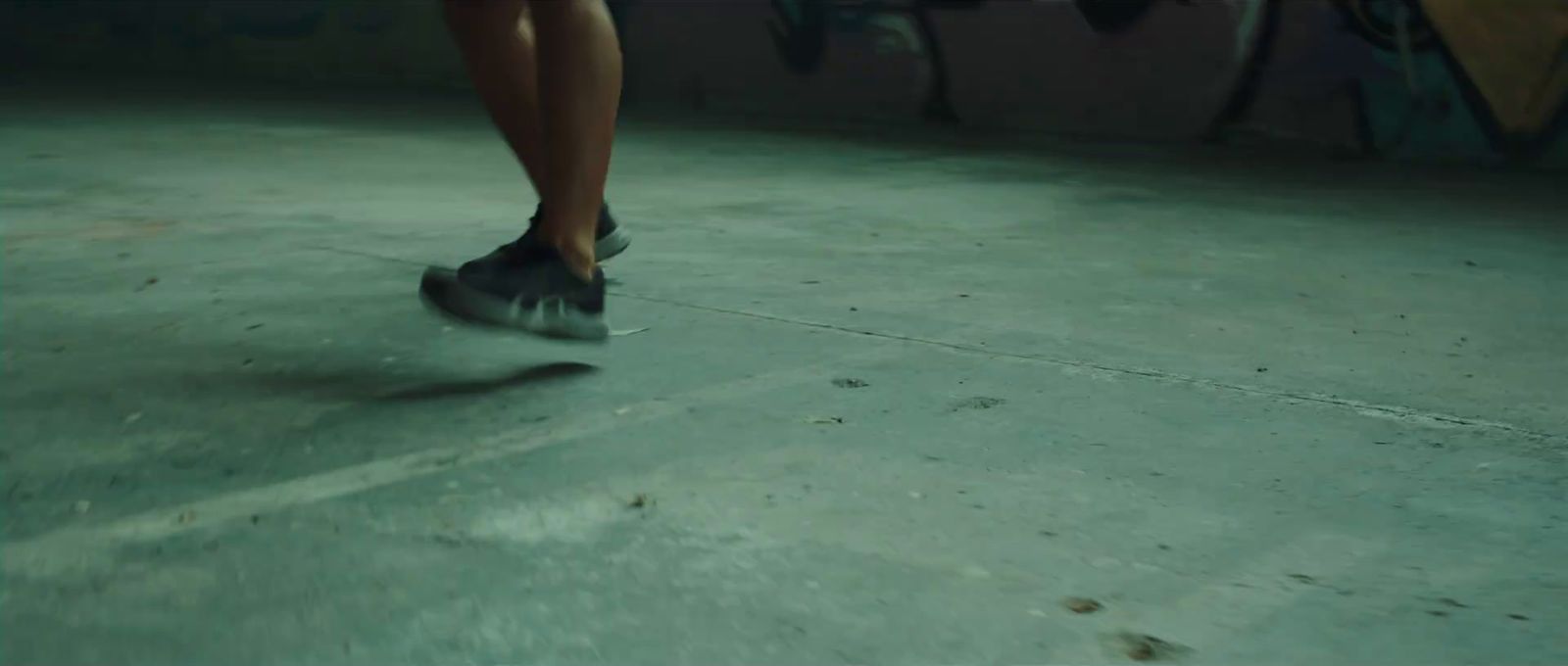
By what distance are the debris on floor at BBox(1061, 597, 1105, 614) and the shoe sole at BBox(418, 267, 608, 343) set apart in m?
0.90

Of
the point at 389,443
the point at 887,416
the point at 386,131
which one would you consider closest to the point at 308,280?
the point at 389,443

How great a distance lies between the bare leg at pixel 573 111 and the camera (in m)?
1.97

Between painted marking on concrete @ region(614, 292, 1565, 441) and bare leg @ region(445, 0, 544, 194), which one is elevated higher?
bare leg @ region(445, 0, 544, 194)

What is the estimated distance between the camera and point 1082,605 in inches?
46.9

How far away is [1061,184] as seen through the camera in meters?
4.05

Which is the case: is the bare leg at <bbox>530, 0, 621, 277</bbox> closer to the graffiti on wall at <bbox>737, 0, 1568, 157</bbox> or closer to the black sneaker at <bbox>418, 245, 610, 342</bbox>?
the black sneaker at <bbox>418, 245, 610, 342</bbox>

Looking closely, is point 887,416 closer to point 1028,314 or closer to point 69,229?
point 1028,314

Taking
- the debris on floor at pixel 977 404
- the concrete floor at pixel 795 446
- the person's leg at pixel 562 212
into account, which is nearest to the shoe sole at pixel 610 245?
the concrete floor at pixel 795 446

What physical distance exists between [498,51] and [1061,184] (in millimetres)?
2149

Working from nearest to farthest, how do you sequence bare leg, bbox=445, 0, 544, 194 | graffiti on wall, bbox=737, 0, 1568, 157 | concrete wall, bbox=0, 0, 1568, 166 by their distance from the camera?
1. bare leg, bbox=445, 0, 544, 194
2. graffiti on wall, bbox=737, 0, 1568, 157
3. concrete wall, bbox=0, 0, 1568, 166

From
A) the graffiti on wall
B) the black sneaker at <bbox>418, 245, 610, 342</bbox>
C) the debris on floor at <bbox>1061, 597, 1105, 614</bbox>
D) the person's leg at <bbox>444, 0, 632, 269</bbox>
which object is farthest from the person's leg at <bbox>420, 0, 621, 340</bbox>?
the graffiti on wall

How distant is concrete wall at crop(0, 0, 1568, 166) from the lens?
15.5 feet

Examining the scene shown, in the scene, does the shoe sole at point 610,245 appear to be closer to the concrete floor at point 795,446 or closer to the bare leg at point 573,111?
the concrete floor at point 795,446

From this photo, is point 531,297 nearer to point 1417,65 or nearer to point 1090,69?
point 1417,65
